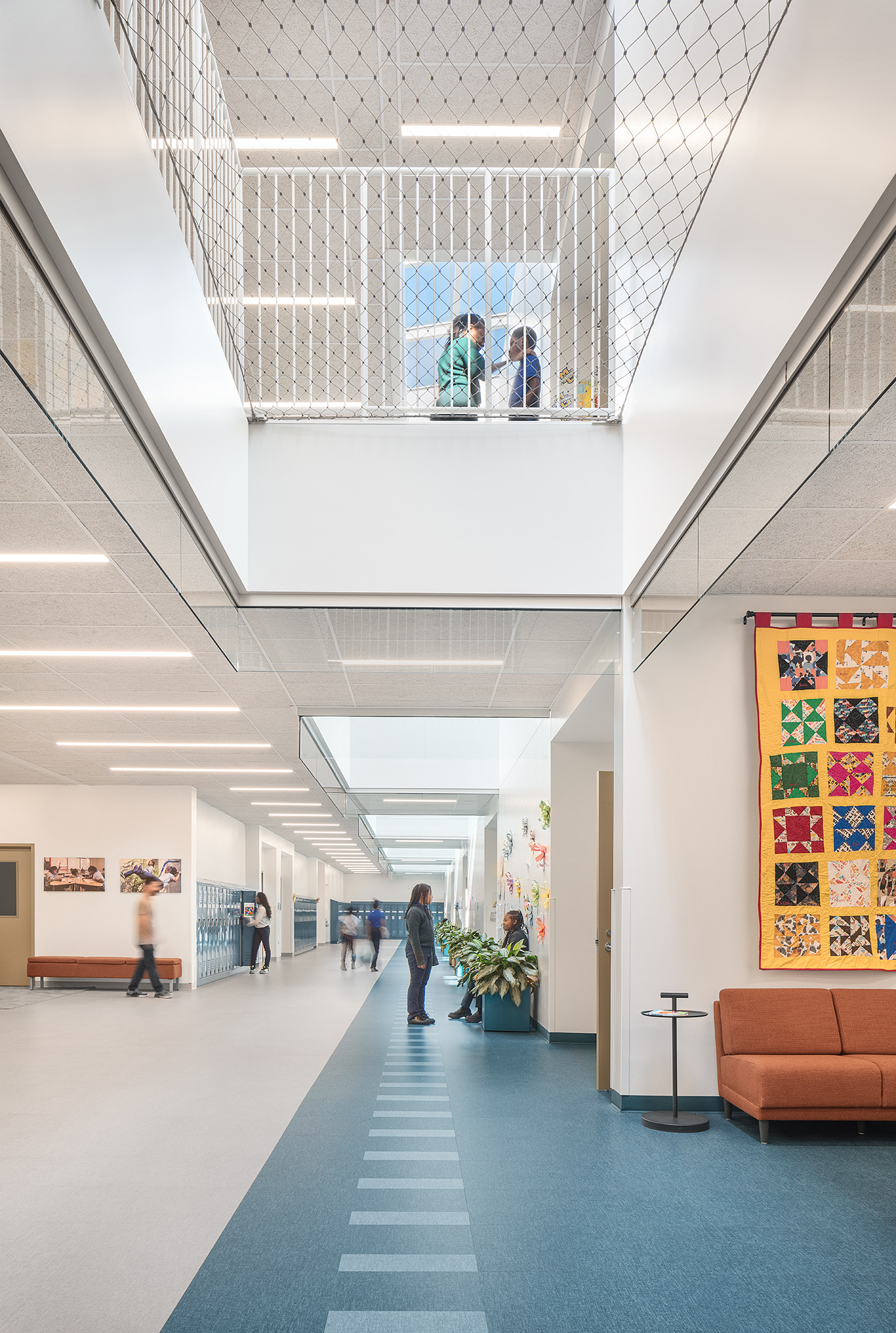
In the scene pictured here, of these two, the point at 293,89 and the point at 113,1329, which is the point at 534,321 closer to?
the point at 293,89

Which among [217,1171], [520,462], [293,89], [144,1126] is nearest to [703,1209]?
[217,1171]

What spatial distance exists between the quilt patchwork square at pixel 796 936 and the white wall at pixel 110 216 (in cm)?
433

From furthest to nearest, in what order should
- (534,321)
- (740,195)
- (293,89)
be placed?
1. (293,89)
2. (534,321)
3. (740,195)

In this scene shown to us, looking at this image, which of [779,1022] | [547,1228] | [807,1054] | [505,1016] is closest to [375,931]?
[505,1016]

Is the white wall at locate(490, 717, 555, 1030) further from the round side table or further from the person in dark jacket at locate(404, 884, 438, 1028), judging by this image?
the round side table

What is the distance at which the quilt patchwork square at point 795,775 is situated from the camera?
6703mm

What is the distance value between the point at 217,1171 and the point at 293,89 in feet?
30.1

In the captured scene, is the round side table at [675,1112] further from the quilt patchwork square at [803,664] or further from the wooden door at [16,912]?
the wooden door at [16,912]

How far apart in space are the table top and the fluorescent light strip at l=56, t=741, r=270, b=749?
24.0ft

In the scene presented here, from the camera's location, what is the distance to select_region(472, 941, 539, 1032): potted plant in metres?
10.8

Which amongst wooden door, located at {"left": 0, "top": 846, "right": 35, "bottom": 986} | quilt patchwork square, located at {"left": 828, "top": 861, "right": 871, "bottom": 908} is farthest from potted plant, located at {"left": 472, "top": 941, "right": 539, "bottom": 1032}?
wooden door, located at {"left": 0, "top": 846, "right": 35, "bottom": 986}

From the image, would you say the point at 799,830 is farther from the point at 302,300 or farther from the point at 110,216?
the point at 302,300

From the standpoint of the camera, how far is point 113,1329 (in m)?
3.30

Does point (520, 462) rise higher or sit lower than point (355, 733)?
higher
